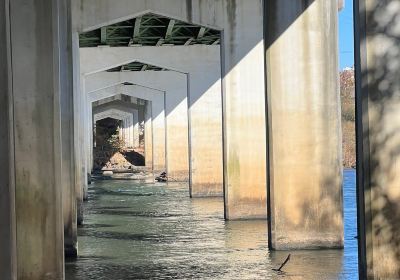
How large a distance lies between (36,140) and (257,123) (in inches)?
382

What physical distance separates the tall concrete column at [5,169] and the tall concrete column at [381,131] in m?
4.49

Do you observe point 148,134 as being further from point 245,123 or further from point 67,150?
point 67,150

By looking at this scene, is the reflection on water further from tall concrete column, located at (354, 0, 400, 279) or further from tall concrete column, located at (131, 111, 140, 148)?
tall concrete column, located at (131, 111, 140, 148)

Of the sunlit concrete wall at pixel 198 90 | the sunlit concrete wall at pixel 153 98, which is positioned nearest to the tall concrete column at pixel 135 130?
the sunlit concrete wall at pixel 153 98

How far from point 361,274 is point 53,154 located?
14.3 feet

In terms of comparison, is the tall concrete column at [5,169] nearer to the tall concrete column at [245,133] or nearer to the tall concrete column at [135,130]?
the tall concrete column at [245,133]

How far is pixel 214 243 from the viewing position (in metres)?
14.6

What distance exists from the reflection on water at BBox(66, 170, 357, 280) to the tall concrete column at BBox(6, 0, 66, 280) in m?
1.48

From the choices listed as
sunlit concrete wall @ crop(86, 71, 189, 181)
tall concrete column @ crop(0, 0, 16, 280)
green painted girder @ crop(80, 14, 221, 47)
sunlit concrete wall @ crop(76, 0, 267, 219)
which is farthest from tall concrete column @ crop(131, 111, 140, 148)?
tall concrete column @ crop(0, 0, 16, 280)

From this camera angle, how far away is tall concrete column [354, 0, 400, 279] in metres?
8.73

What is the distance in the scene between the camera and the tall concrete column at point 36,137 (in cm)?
971

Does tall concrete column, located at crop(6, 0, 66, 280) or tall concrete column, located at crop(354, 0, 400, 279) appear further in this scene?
tall concrete column, located at crop(6, 0, 66, 280)

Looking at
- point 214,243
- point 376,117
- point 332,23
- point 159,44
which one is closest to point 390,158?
point 376,117

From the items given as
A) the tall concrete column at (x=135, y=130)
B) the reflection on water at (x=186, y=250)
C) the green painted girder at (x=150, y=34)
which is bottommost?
the reflection on water at (x=186, y=250)
